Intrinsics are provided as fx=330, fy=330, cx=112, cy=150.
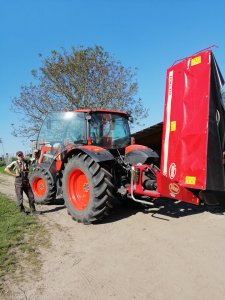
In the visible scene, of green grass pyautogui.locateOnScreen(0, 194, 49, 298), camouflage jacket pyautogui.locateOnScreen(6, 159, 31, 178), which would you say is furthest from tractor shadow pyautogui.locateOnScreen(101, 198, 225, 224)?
camouflage jacket pyautogui.locateOnScreen(6, 159, 31, 178)

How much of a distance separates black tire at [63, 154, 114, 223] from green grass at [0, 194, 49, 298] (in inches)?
31.6

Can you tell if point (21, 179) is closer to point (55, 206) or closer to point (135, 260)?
point (55, 206)

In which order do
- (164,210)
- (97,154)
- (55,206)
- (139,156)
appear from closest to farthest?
1. (97,154)
2. (139,156)
3. (164,210)
4. (55,206)

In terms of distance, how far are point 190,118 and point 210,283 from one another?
2827mm

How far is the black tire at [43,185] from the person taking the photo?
809 centimetres

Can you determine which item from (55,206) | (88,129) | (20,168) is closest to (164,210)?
(88,129)

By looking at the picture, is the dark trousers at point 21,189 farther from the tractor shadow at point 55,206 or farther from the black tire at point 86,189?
the black tire at point 86,189

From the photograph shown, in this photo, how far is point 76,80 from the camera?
1994cm

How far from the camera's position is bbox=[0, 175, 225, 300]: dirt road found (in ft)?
11.6

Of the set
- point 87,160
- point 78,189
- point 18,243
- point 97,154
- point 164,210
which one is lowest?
point 18,243

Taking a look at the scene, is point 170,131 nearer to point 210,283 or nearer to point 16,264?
point 210,283

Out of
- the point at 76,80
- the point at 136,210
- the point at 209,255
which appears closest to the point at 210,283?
the point at 209,255

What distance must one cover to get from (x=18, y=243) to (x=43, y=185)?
335 centimetres

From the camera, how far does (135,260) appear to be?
4379 millimetres
